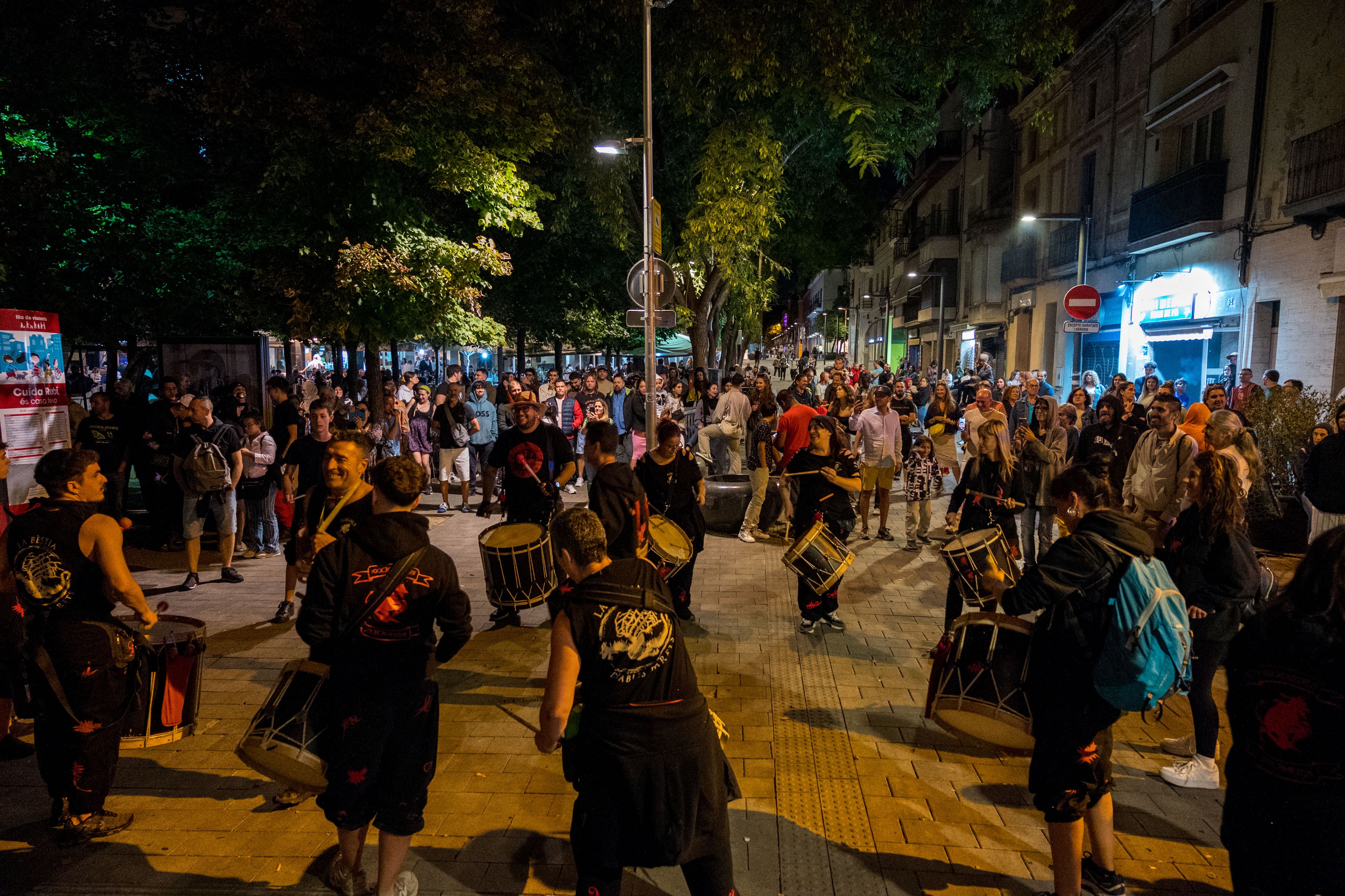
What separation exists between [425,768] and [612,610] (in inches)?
47.7

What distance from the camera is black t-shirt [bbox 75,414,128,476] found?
8945 millimetres

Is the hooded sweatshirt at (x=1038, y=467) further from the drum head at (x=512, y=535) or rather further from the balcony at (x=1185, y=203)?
the balcony at (x=1185, y=203)

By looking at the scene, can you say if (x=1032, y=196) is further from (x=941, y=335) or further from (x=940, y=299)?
(x=940, y=299)

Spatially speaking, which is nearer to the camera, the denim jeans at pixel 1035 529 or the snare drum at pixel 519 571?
the snare drum at pixel 519 571

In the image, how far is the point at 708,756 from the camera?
2686 millimetres

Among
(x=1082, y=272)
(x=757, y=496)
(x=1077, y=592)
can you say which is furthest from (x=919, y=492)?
(x=1082, y=272)

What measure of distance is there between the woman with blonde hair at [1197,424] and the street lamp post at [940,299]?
1959 centimetres

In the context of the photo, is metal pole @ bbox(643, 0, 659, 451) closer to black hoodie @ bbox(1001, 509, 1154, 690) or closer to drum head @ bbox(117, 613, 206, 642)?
drum head @ bbox(117, 613, 206, 642)

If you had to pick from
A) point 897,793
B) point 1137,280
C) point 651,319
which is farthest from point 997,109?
point 897,793

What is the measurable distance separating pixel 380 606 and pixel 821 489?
4.56m

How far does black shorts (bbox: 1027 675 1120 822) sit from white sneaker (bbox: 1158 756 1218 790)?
1.53 m

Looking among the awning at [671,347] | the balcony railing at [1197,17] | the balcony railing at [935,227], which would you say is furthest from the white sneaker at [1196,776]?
the balcony railing at [935,227]

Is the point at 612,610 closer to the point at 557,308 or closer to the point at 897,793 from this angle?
the point at 897,793

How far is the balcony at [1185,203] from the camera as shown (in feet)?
55.0
